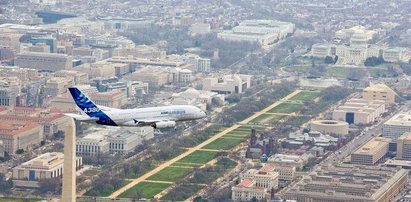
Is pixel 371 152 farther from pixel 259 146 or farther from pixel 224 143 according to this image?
pixel 224 143

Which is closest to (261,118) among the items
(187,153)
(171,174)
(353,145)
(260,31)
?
(353,145)

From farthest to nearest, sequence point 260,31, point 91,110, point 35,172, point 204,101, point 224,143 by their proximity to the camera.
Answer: point 260,31, point 204,101, point 224,143, point 35,172, point 91,110

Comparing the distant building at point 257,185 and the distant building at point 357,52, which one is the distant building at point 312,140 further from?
the distant building at point 357,52

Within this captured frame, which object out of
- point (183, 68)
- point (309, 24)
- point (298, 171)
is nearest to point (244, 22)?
point (309, 24)

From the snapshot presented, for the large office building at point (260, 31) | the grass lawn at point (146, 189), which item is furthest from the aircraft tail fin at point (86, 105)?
the large office building at point (260, 31)

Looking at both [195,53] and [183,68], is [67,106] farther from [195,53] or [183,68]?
[195,53]

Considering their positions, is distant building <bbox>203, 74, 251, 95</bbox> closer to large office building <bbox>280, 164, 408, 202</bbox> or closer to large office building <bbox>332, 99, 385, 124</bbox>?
large office building <bbox>332, 99, 385, 124</bbox>

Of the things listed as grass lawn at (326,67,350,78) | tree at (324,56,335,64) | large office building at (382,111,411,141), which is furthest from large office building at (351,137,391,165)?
tree at (324,56,335,64)
